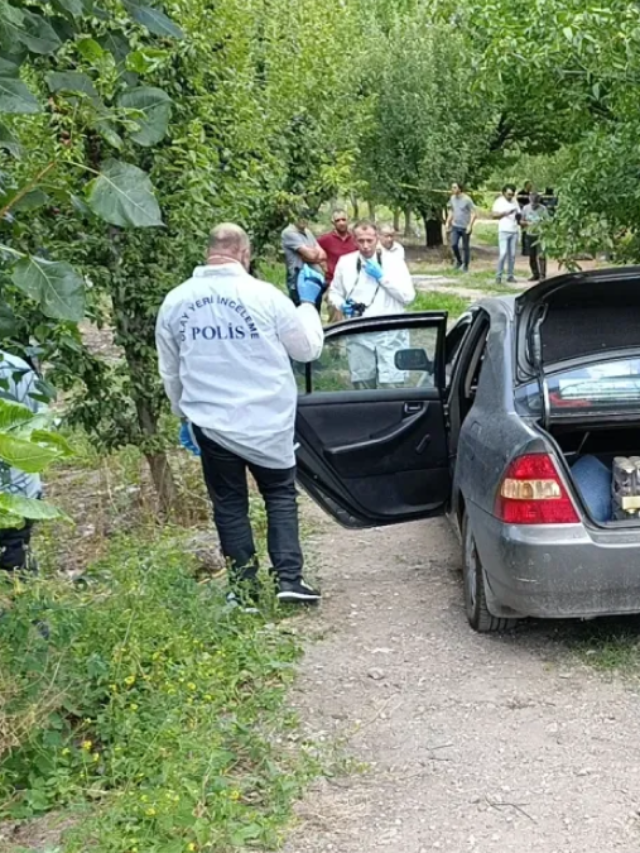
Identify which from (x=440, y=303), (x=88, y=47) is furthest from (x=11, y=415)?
(x=440, y=303)

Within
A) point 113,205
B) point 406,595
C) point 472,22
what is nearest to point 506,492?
point 406,595

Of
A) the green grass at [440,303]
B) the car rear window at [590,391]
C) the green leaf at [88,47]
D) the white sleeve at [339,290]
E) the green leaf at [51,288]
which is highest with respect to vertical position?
the green leaf at [88,47]

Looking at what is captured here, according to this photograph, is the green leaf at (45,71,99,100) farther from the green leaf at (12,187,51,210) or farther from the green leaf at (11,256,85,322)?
the green leaf at (11,256,85,322)

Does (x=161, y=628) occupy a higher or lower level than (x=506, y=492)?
lower

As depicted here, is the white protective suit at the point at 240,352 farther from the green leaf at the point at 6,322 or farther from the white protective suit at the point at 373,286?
the white protective suit at the point at 373,286

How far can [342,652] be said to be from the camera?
5.12m

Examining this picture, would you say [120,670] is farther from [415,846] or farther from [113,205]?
[113,205]

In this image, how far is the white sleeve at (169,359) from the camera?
17.9ft

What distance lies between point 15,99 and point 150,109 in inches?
13.2

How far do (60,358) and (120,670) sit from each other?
300cm

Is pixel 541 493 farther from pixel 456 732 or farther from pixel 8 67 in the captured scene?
pixel 8 67

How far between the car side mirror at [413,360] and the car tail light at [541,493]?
1.84m

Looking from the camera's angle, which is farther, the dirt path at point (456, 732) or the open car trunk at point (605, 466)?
the open car trunk at point (605, 466)

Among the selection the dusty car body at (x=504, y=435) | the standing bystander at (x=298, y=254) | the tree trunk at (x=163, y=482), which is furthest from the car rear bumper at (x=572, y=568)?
the standing bystander at (x=298, y=254)
